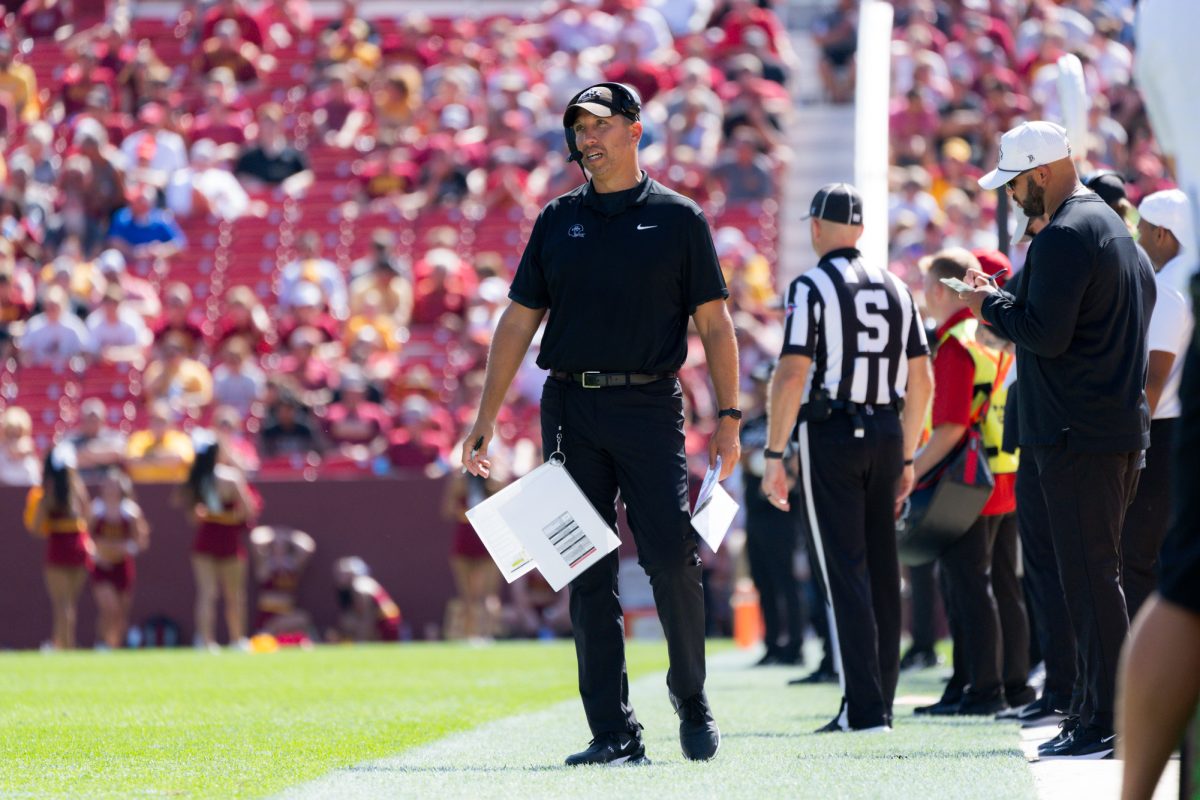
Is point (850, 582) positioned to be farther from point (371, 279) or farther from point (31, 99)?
point (31, 99)

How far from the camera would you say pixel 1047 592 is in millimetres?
7297

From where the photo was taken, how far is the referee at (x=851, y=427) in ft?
23.2

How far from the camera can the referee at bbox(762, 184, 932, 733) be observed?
7.08 metres

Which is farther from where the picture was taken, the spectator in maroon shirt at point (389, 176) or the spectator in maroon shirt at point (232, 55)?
the spectator in maroon shirt at point (232, 55)

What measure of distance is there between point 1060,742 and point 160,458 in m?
11.7

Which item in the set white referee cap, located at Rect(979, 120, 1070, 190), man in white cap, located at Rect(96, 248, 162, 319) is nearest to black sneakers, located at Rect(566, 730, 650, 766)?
white referee cap, located at Rect(979, 120, 1070, 190)

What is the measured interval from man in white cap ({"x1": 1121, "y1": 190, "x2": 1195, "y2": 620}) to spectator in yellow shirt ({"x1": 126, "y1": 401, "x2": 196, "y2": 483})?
11164 millimetres

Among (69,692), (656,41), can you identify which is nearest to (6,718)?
(69,692)

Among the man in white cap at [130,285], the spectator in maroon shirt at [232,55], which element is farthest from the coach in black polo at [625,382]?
the spectator in maroon shirt at [232,55]

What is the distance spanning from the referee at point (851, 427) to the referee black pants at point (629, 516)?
1.18 m

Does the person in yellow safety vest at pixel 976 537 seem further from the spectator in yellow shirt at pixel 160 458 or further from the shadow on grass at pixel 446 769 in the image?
the spectator in yellow shirt at pixel 160 458

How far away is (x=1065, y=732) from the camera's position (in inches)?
243

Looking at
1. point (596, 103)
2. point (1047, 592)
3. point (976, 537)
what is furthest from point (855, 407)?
point (596, 103)

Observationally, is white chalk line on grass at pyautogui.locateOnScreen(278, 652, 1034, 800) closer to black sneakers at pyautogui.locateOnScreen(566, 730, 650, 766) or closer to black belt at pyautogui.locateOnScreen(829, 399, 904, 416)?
black sneakers at pyautogui.locateOnScreen(566, 730, 650, 766)
